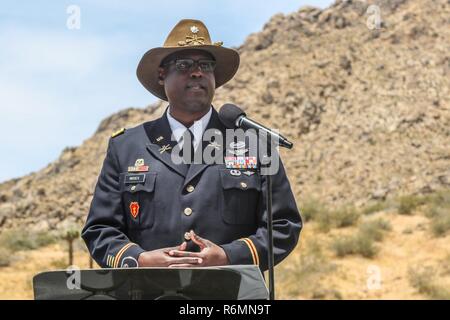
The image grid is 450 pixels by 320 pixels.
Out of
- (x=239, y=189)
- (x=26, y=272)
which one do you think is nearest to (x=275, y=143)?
(x=239, y=189)

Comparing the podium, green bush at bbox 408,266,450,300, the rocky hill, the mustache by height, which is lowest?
green bush at bbox 408,266,450,300

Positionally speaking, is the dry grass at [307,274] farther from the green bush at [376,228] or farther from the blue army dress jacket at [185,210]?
the blue army dress jacket at [185,210]

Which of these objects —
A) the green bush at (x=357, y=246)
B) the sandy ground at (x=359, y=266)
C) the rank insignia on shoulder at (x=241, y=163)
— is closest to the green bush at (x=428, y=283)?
the sandy ground at (x=359, y=266)

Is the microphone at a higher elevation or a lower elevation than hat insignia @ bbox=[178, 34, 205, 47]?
lower

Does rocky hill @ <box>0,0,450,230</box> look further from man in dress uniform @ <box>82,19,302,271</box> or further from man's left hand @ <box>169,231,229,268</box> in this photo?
man's left hand @ <box>169,231,229,268</box>

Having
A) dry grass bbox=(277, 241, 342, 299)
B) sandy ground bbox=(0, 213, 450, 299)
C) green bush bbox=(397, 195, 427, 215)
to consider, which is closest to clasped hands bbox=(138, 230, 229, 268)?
sandy ground bbox=(0, 213, 450, 299)

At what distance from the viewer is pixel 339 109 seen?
148ft

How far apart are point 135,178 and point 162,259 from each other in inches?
21.3

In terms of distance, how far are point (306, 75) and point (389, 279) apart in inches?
1033

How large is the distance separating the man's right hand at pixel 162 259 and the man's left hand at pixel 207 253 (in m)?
0.02

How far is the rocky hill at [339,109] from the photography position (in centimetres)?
3823

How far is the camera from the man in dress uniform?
3.96m

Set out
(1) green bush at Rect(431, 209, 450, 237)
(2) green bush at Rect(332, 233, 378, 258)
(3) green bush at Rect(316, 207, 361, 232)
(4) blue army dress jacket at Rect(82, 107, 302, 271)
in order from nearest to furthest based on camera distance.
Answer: (4) blue army dress jacket at Rect(82, 107, 302, 271) → (2) green bush at Rect(332, 233, 378, 258) → (1) green bush at Rect(431, 209, 450, 237) → (3) green bush at Rect(316, 207, 361, 232)
